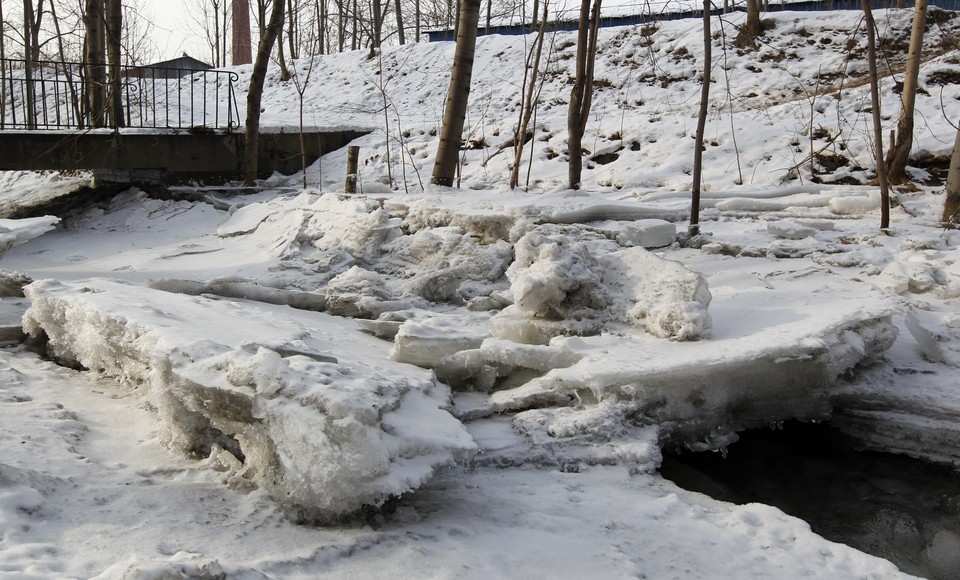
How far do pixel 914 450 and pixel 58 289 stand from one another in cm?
468

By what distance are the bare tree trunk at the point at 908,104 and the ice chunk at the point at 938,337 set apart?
3800mm

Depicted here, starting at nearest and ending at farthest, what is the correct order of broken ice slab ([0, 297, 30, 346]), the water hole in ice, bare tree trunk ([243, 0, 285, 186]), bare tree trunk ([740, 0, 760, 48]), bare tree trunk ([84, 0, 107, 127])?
1. the water hole in ice
2. broken ice slab ([0, 297, 30, 346])
3. bare tree trunk ([243, 0, 285, 186])
4. bare tree trunk ([84, 0, 107, 127])
5. bare tree trunk ([740, 0, 760, 48])

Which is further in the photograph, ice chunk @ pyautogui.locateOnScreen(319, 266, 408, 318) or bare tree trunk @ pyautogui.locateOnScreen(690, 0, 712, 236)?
bare tree trunk @ pyautogui.locateOnScreen(690, 0, 712, 236)

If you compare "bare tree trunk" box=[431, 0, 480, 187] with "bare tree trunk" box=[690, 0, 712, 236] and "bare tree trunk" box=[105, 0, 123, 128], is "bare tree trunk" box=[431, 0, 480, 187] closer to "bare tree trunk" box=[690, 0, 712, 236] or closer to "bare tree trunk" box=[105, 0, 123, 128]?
"bare tree trunk" box=[690, 0, 712, 236]

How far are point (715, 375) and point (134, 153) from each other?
29.1 ft

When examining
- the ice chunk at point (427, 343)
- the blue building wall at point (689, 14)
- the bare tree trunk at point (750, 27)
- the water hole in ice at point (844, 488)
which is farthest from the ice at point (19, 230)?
the bare tree trunk at point (750, 27)

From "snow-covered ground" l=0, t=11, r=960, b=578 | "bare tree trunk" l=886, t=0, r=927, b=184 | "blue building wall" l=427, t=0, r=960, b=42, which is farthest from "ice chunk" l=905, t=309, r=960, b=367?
"blue building wall" l=427, t=0, r=960, b=42

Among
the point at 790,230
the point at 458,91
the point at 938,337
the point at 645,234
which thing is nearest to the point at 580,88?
the point at 458,91

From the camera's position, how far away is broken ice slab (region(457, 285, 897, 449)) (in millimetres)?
3584

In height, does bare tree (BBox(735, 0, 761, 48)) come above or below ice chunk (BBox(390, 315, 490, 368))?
above

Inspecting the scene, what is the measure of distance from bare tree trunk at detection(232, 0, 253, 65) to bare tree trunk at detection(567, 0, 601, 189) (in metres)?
22.2

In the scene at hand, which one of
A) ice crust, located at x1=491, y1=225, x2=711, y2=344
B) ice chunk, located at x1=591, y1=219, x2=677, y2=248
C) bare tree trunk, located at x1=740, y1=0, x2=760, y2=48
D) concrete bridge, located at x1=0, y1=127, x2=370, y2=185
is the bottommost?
ice crust, located at x1=491, y1=225, x2=711, y2=344

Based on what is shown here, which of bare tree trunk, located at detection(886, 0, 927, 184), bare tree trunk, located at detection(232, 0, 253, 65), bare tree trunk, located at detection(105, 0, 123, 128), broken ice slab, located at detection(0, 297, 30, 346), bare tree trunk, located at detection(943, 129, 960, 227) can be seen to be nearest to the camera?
broken ice slab, located at detection(0, 297, 30, 346)

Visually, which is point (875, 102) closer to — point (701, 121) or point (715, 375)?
point (701, 121)
